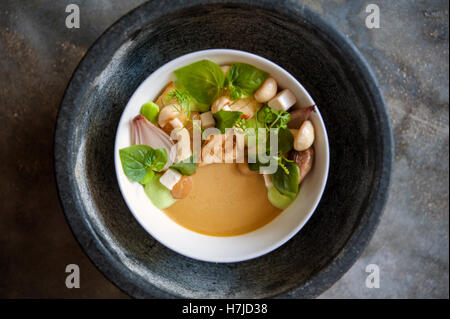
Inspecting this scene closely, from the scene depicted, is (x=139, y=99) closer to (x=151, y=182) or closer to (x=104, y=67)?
(x=104, y=67)

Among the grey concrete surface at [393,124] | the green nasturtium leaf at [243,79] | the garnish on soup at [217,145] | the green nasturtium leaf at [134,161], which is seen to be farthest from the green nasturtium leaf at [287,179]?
the grey concrete surface at [393,124]

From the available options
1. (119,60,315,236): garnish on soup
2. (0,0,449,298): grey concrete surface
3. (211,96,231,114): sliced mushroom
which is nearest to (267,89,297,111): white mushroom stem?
(119,60,315,236): garnish on soup

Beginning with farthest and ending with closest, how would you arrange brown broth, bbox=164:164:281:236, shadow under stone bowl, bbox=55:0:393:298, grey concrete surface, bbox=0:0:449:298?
1. grey concrete surface, bbox=0:0:449:298
2. brown broth, bbox=164:164:281:236
3. shadow under stone bowl, bbox=55:0:393:298

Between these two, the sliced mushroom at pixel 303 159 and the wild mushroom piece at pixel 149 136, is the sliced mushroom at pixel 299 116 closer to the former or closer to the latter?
the sliced mushroom at pixel 303 159

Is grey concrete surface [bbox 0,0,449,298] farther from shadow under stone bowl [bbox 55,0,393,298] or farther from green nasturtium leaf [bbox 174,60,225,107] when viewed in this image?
green nasturtium leaf [bbox 174,60,225,107]

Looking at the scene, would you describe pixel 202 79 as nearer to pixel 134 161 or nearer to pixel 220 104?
pixel 220 104
